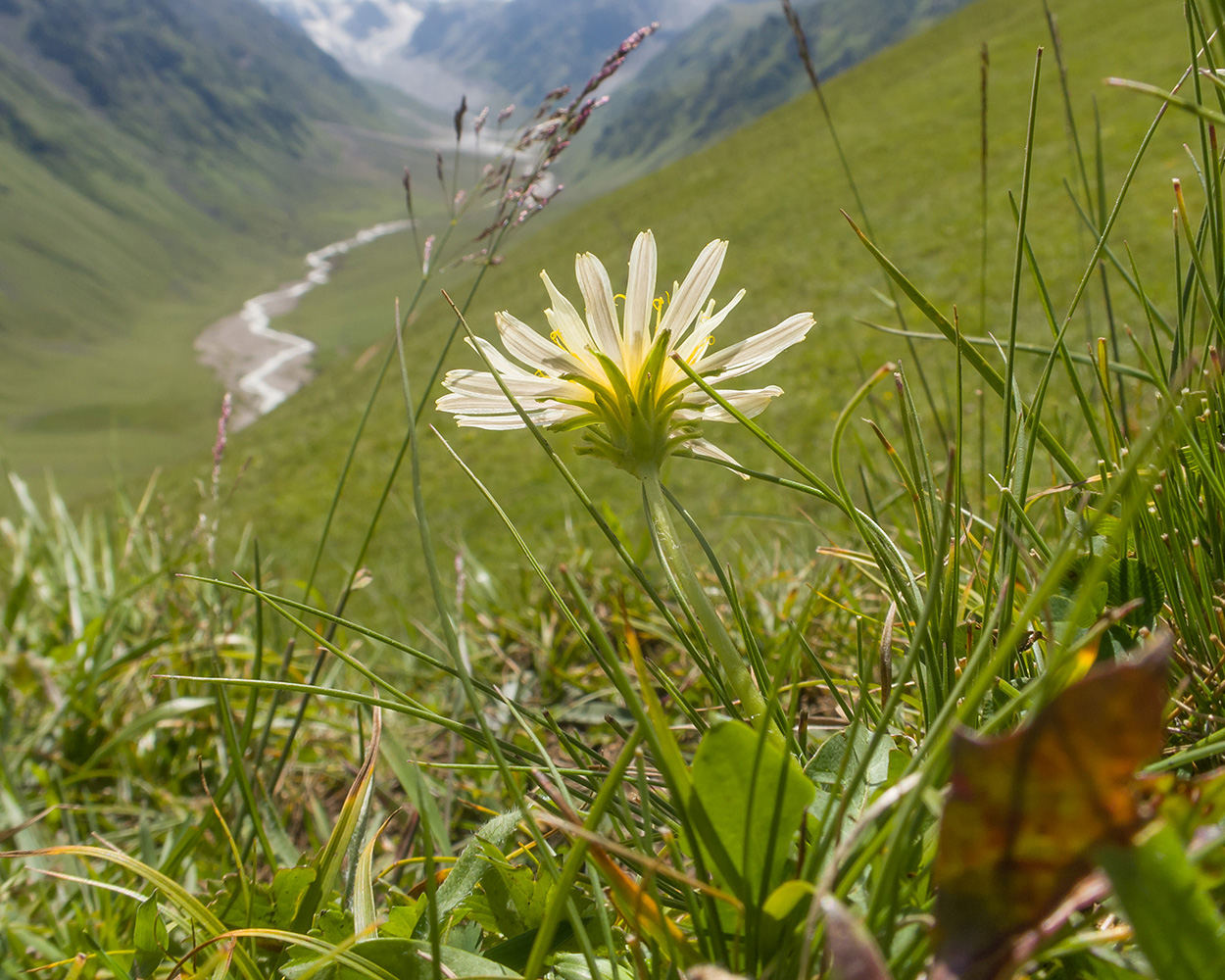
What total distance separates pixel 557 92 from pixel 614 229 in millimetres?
31008

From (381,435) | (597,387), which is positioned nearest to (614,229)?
(381,435)

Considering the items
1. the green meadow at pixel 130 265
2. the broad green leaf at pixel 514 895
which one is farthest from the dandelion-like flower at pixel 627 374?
the green meadow at pixel 130 265

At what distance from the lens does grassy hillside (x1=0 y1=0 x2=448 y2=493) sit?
73.1 metres

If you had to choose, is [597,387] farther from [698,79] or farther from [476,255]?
[698,79]

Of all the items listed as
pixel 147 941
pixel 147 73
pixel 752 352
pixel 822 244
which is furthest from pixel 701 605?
pixel 147 73

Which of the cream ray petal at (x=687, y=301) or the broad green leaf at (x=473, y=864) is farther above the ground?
the cream ray petal at (x=687, y=301)

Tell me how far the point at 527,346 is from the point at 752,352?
27 centimetres

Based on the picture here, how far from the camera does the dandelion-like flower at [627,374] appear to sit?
2.87ft

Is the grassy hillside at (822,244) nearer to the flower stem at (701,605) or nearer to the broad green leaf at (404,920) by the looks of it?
the flower stem at (701,605)

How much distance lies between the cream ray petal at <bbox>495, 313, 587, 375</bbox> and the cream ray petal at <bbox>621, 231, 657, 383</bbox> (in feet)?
0.20

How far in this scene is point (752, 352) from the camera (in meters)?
0.92

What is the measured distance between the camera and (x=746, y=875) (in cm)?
57

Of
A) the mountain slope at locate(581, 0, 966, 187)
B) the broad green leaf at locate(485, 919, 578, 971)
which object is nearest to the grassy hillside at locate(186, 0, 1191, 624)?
the broad green leaf at locate(485, 919, 578, 971)

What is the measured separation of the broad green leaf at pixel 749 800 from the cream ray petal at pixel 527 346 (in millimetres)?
461
